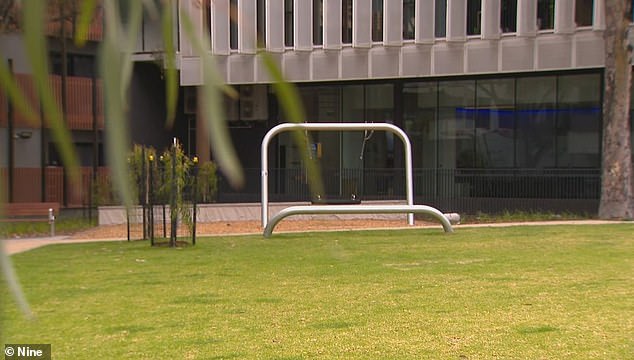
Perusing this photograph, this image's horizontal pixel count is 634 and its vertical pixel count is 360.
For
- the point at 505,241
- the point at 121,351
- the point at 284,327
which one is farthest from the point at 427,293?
the point at 505,241

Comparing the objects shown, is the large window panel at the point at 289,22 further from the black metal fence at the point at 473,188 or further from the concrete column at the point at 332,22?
the black metal fence at the point at 473,188

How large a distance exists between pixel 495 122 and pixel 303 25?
8.16 meters

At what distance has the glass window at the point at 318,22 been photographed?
23578mm

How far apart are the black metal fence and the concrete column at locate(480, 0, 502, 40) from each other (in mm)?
4931

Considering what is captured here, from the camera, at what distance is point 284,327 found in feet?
18.9

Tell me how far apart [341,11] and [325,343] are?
19.9 m

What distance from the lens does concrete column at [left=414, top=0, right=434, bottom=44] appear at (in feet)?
74.4

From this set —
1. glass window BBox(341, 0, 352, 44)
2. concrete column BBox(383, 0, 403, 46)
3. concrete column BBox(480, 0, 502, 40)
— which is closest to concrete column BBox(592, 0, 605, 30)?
concrete column BBox(480, 0, 502, 40)

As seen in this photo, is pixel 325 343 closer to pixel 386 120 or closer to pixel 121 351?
pixel 121 351

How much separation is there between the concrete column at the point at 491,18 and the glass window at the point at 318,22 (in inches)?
231

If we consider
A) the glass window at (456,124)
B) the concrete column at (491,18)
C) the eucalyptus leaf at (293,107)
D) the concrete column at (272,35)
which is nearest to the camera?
the eucalyptus leaf at (293,107)

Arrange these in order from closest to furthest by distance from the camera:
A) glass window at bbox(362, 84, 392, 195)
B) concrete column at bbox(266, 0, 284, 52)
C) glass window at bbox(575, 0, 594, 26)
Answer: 1. concrete column at bbox(266, 0, 284, 52)
2. glass window at bbox(575, 0, 594, 26)
3. glass window at bbox(362, 84, 392, 195)

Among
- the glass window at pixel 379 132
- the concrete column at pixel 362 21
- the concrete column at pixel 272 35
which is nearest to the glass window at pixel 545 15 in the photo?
the concrete column at pixel 362 21

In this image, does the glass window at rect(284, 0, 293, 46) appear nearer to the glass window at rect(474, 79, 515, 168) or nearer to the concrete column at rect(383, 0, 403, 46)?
the concrete column at rect(383, 0, 403, 46)
